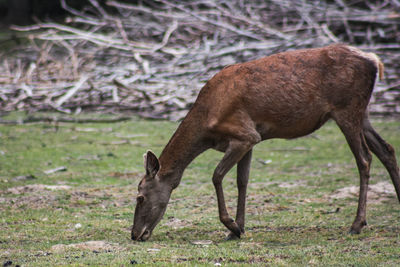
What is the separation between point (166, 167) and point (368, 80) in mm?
2155

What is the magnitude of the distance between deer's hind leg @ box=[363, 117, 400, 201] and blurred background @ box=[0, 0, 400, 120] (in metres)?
7.47

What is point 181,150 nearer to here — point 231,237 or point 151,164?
point 151,164

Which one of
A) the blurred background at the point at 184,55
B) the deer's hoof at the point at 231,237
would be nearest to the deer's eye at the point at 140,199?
the deer's hoof at the point at 231,237

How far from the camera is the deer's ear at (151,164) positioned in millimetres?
5953

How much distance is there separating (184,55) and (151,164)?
915cm

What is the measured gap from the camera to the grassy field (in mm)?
4980

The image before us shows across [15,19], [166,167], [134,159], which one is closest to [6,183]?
[134,159]

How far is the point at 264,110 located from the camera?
6066 mm

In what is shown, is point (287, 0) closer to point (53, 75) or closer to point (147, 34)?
point (147, 34)

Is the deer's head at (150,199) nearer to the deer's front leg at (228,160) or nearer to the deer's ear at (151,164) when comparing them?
the deer's ear at (151,164)

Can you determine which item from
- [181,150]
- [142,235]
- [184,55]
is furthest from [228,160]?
[184,55]

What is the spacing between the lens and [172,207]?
287 inches

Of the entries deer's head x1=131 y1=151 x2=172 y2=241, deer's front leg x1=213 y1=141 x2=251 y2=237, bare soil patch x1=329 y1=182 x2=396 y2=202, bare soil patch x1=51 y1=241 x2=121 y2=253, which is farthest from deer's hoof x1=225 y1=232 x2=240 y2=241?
bare soil patch x1=329 y1=182 x2=396 y2=202

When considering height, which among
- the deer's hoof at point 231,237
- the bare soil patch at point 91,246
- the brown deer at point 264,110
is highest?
the brown deer at point 264,110
